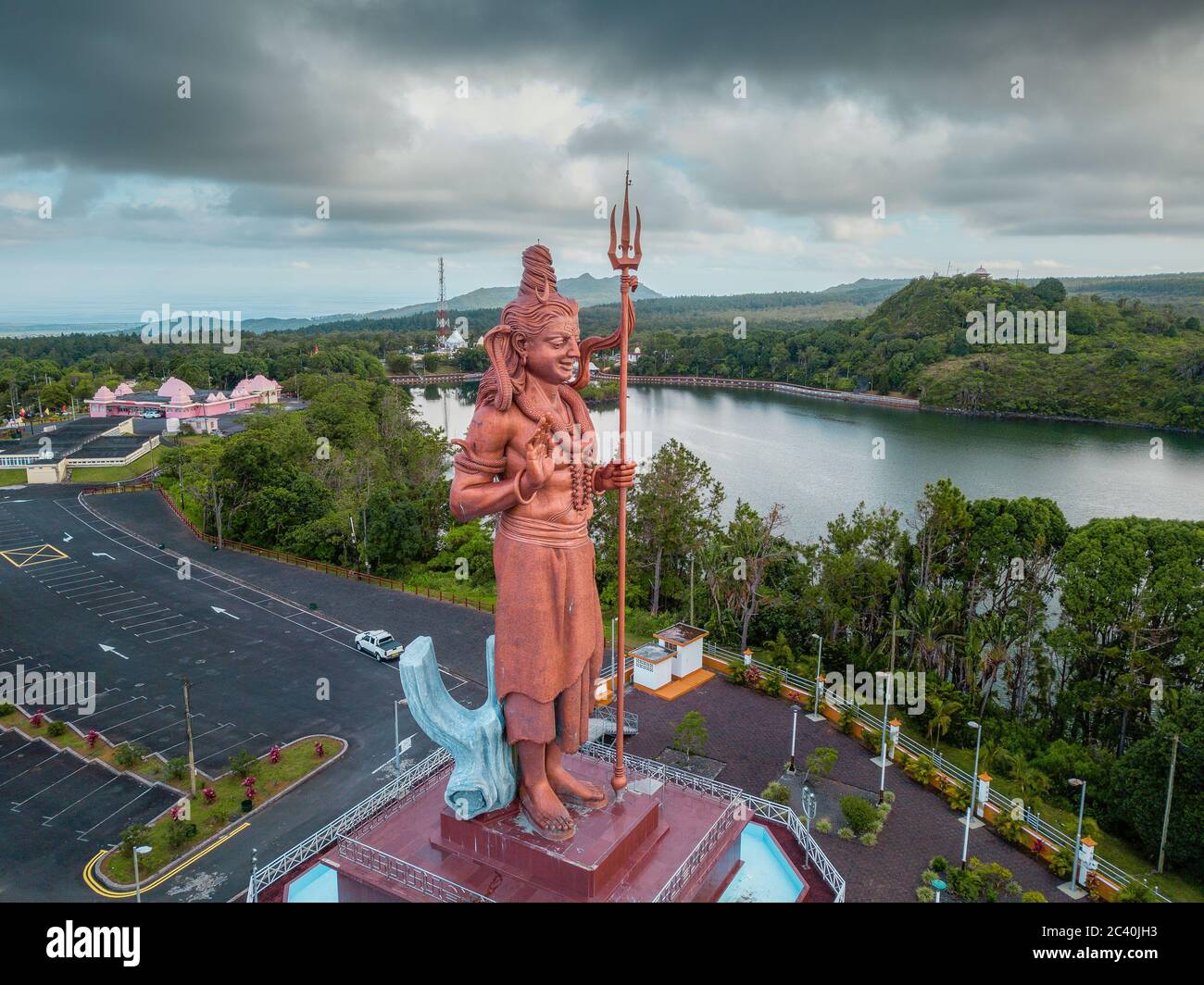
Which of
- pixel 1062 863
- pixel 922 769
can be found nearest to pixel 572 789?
pixel 922 769

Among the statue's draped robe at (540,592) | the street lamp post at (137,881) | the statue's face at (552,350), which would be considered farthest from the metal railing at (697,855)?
the street lamp post at (137,881)

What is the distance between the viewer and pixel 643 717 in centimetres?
1964

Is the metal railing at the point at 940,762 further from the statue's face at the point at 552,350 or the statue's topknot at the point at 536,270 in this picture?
the statue's topknot at the point at 536,270

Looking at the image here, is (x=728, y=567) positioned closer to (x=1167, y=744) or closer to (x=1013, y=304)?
(x=1167, y=744)

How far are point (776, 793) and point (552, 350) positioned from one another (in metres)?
10.5

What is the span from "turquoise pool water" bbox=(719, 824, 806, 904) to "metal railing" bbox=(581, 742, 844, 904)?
0.50 meters

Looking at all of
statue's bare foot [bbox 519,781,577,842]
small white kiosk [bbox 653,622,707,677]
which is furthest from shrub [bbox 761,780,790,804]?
statue's bare foot [bbox 519,781,577,842]

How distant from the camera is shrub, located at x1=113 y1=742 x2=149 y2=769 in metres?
16.7

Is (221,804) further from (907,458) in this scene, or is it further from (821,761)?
(907,458)

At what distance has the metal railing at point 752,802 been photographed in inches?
494

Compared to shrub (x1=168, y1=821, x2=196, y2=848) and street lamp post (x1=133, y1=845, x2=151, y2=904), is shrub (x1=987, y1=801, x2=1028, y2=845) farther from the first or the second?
shrub (x1=168, y1=821, x2=196, y2=848)

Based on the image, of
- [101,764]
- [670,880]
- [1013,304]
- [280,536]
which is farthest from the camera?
[1013,304]

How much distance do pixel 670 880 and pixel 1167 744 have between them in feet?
37.9

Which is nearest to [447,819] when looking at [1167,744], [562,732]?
[562,732]
